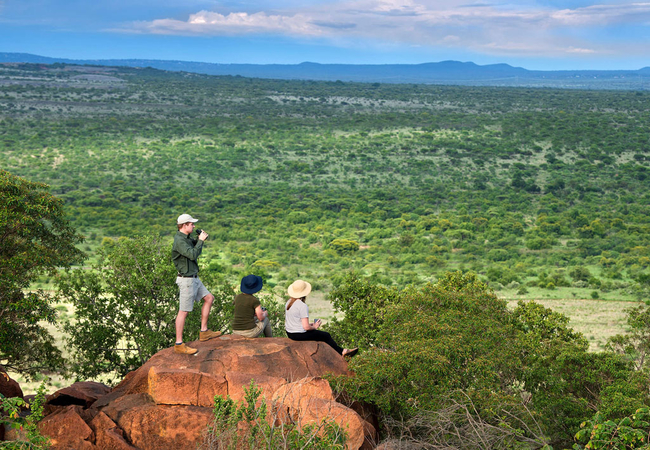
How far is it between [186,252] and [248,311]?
185 centimetres

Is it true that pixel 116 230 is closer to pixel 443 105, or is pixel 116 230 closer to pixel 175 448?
pixel 175 448

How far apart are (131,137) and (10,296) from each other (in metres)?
94.7

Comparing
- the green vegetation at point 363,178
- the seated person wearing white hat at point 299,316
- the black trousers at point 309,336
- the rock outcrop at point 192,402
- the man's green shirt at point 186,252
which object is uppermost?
the man's green shirt at point 186,252

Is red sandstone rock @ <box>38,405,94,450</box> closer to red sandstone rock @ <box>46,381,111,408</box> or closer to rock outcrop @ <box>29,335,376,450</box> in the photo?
rock outcrop @ <box>29,335,376,450</box>

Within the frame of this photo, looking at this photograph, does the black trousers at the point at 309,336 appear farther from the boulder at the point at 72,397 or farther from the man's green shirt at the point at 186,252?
the boulder at the point at 72,397

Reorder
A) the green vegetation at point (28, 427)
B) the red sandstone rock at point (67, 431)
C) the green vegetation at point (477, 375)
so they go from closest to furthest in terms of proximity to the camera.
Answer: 1. the green vegetation at point (28, 427)
2. the red sandstone rock at point (67, 431)
3. the green vegetation at point (477, 375)

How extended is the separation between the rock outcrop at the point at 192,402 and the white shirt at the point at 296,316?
659mm

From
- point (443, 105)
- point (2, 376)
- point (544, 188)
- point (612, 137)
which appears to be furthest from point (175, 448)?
point (443, 105)

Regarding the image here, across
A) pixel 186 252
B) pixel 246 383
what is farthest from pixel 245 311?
pixel 246 383

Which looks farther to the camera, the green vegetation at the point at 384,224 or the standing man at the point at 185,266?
the green vegetation at the point at 384,224

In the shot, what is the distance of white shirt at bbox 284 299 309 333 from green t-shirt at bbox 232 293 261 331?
0.68m

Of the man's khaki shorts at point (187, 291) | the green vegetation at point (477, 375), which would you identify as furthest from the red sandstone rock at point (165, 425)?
the green vegetation at point (477, 375)

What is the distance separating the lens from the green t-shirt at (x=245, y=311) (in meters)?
11.9

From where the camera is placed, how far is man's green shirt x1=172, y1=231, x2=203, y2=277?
36.1ft
